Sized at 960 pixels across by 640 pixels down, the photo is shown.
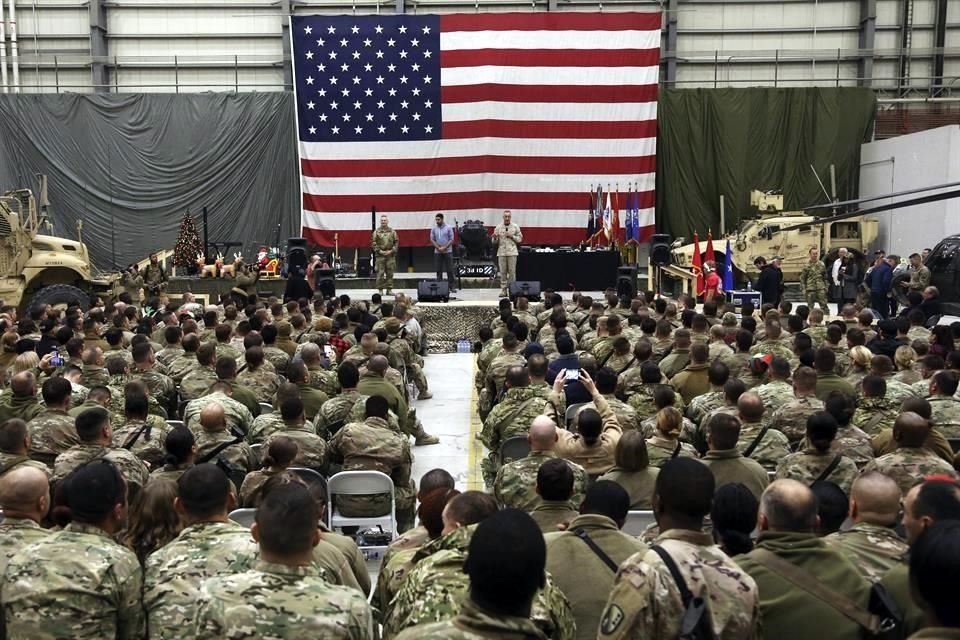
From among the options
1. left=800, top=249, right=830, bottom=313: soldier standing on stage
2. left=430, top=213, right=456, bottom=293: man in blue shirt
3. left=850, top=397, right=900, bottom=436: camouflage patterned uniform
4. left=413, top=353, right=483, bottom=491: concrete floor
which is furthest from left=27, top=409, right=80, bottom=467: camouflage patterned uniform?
left=800, top=249, right=830, bottom=313: soldier standing on stage

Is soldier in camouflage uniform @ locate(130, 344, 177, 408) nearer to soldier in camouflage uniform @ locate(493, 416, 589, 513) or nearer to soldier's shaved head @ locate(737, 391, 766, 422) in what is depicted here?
soldier in camouflage uniform @ locate(493, 416, 589, 513)

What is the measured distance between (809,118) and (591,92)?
602cm

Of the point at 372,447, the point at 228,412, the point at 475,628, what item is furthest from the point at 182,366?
the point at 475,628

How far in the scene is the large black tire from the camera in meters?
15.0

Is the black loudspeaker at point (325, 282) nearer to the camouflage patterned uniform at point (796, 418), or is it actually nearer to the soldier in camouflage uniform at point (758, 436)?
the camouflage patterned uniform at point (796, 418)

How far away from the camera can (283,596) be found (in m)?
2.54

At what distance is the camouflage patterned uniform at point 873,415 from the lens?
6236mm

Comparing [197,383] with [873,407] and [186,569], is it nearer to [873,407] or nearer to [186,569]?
[186,569]

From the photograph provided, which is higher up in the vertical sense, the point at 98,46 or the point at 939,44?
the point at 939,44

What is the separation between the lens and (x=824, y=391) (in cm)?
696

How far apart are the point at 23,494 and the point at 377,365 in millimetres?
4058

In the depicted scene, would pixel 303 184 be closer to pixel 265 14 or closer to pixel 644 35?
pixel 265 14

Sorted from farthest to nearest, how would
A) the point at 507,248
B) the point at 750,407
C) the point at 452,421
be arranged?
the point at 507,248 → the point at 452,421 → the point at 750,407

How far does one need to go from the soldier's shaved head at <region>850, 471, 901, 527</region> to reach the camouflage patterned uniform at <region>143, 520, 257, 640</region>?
2177 millimetres
